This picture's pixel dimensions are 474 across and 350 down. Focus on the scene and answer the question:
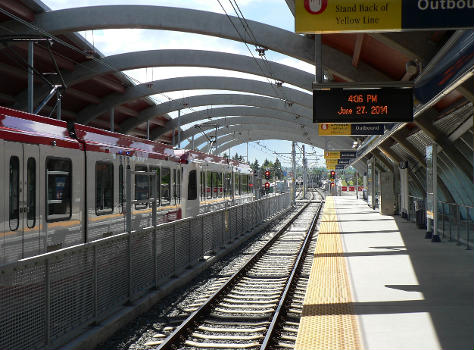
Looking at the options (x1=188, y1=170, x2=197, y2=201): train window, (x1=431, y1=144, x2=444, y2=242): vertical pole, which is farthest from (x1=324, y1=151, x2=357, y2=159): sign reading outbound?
(x1=431, y1=144, x2=444, y2=242): vertical pole

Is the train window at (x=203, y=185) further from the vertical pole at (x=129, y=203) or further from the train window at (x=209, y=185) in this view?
the vertical pole at (x=129, y=203)

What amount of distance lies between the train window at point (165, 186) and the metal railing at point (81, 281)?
2.93m

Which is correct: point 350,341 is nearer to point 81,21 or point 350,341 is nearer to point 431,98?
point 431,98

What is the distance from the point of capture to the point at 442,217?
17297 mm

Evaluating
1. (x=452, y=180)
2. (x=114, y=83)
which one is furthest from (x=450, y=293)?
(x=114, y=83)

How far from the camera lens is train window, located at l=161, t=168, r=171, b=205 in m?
15.1

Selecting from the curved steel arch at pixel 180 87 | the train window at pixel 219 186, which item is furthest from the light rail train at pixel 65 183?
the curved steel arch at pixel 180 87

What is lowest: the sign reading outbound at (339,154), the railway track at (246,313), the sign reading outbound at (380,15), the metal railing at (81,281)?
the railway track at (246,313)

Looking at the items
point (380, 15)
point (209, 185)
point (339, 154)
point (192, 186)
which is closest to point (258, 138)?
point (339, 154)

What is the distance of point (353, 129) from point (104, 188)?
1041 cm

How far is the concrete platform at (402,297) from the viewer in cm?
677

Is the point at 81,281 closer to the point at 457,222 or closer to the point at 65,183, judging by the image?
the point at 65,183

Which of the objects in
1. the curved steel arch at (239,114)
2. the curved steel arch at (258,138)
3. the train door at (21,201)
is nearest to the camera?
the train door at (21,201)

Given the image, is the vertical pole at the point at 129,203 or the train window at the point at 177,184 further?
the train window at the point at 177,184
